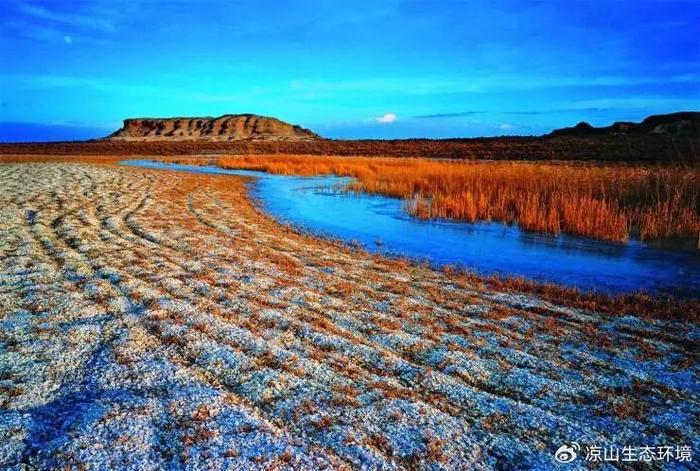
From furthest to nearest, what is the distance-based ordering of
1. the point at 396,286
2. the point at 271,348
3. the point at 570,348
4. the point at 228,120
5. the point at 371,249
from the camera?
the point at 228,120
the point at 371,249
the point at 396,286
the point at 570,348
the point at 271,348

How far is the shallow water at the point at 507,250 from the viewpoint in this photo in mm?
8023

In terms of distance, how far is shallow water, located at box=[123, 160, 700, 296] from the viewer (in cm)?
802

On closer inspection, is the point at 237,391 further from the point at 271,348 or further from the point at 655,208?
the point at 655,208

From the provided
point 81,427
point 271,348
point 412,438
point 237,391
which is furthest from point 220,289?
point 412,438

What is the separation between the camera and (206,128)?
139125mm

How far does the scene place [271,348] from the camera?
4203 millimetres

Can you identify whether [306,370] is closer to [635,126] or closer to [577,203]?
[577,203]

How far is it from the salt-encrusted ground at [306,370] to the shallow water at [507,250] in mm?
2097

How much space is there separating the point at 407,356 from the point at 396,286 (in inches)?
90.1

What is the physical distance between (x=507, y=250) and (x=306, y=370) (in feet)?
23.4

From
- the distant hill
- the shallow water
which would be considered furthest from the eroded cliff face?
the shallow water

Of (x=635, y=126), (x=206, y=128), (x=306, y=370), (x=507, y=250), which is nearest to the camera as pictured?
(x=306, y=370)

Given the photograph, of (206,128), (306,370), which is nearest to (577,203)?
Result: (306,370)

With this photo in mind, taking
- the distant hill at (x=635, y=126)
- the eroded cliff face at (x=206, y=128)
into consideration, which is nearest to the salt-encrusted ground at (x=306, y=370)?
the distant hill at (x=635, y=126)
